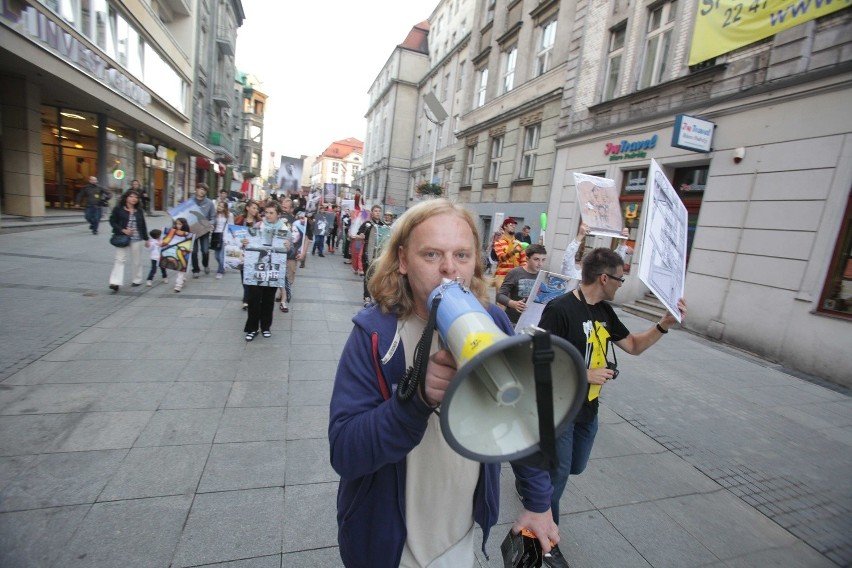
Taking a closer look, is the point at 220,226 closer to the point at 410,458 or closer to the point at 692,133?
the point at 410,458

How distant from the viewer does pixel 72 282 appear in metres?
6.95

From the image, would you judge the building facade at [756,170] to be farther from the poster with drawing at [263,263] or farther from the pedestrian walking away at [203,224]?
the pedestrian walking away at [203,224]

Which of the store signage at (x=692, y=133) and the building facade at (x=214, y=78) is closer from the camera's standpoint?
the store signage at (x=692, y=133)

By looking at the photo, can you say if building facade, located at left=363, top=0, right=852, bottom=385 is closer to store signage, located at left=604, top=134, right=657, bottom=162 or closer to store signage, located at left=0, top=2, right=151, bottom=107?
store signage, located at left=604, top=134, right=657, bottom=162

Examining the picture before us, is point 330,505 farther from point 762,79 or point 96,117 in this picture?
point 96,117

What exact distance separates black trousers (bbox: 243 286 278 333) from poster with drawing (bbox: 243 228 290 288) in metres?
0.14

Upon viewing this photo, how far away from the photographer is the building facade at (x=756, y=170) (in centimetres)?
618

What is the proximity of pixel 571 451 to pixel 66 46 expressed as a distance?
49.3 ft

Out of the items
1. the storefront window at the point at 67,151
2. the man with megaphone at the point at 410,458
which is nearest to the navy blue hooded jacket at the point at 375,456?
the man with megaphone at the point at 410,458

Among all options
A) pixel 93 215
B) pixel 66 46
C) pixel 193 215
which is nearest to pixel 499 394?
pixel 193 215

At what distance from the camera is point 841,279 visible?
615 cm

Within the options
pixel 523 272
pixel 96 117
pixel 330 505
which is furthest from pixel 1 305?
pixel 96 117

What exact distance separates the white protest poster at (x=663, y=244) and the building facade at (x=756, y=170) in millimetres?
5692

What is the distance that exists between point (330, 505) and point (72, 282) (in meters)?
7.07
